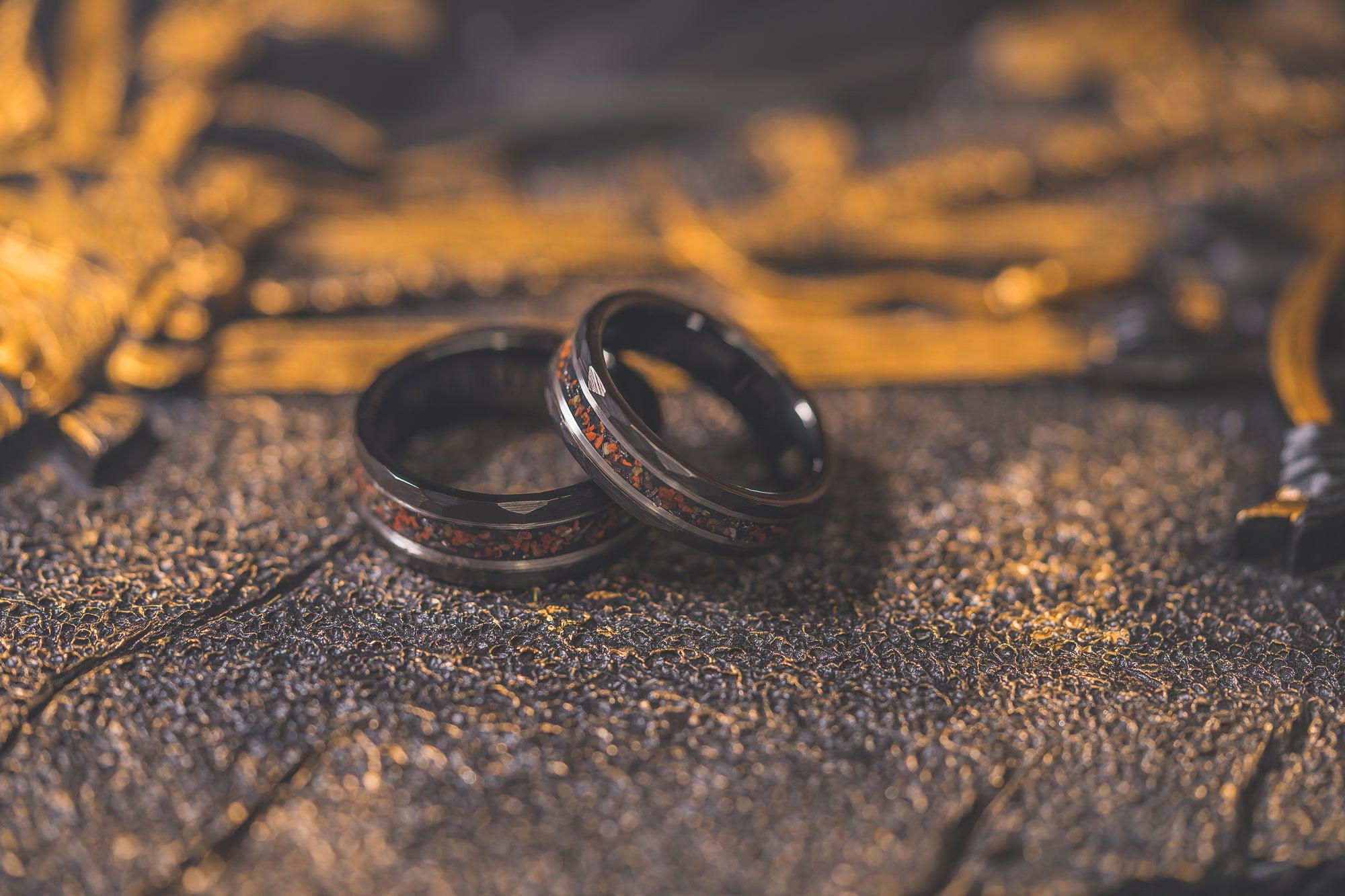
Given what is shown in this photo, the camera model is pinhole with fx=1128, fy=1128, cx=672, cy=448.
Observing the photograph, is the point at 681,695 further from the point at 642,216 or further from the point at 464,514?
the point at 642,216

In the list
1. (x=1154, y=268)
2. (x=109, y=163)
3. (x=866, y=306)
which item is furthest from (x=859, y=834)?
(x=109, y=163)

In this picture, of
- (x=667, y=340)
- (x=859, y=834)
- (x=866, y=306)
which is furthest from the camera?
(x=866, y=306)

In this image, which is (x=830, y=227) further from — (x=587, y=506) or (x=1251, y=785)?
(x=1251, y=785)

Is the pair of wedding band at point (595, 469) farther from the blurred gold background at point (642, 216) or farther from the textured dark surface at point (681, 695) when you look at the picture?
the blurred gold background at point (642, 216)

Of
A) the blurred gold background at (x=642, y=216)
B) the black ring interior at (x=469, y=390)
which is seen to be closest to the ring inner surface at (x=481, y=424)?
the black ring interior at (x=469, y=390)

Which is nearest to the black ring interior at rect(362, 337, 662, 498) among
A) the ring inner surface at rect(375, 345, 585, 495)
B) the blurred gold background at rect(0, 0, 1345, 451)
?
the ring inner surface at rect(375, 345, 585, 495)

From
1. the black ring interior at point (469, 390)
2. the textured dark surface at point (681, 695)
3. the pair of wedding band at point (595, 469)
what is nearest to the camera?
the textured dark surface at point (681, 695)

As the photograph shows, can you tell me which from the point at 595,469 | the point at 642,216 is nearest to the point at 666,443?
the point at 595,469

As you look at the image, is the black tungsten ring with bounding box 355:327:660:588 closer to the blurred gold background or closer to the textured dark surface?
the textured dark surface
